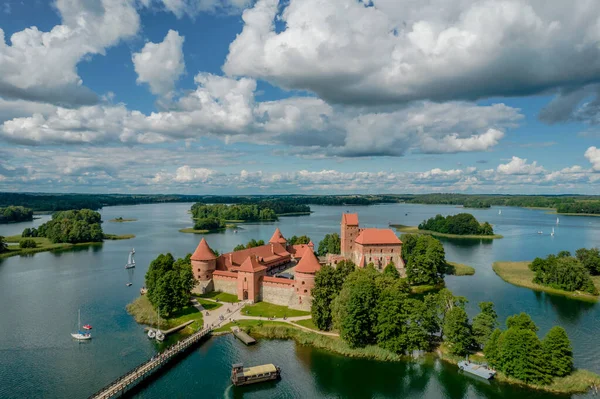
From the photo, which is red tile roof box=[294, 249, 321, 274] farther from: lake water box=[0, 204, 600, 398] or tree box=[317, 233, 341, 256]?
tree box=[317, 233, 341, 256]

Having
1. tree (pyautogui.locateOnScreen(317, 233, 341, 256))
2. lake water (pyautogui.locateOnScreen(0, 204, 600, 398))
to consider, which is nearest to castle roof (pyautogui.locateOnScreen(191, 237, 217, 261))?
lake water (pyautogui.locateOnScreen(0, 204, 600, 398))

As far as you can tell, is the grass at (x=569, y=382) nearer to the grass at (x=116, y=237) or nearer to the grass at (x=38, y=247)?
the grass at (x=38, y=247)

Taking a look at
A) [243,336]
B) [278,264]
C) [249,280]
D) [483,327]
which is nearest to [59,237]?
[278,264]

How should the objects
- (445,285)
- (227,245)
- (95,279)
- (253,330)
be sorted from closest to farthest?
(253,330) → (445,285) → (95,279) → (227,245)

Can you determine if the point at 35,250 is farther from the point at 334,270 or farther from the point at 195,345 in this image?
the point at 334,270

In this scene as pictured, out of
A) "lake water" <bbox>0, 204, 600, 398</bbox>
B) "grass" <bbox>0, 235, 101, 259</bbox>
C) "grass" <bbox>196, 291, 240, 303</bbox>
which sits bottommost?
"lake water" <bbox>0, 204, 600, 398</bbox>

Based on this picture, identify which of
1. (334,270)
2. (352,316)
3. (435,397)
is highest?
(334,270)

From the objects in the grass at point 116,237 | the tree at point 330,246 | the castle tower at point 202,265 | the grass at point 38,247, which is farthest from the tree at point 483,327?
the grass at point 116,237

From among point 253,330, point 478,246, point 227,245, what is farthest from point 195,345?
point 478,246
